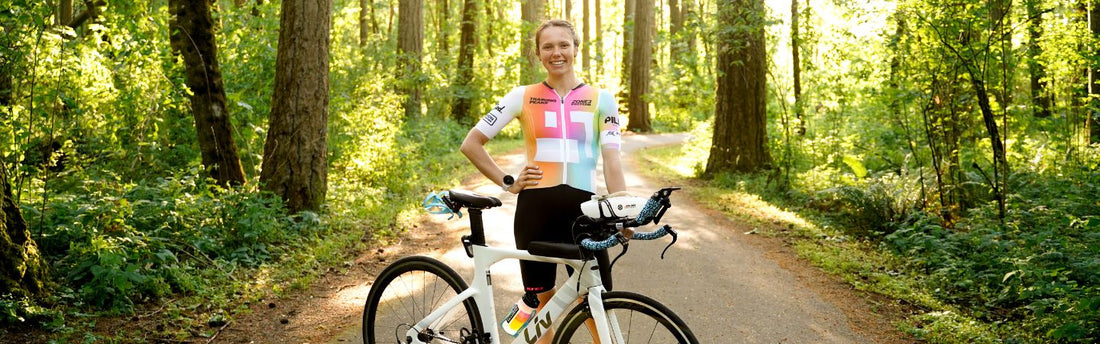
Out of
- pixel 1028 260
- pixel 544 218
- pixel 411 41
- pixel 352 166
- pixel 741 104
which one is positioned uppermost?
pixel 411 41

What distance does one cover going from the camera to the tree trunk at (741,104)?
13.7 m

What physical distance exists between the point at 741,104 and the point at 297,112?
7.92 meters

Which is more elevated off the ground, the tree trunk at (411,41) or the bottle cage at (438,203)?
the tree trunk at (411,41)

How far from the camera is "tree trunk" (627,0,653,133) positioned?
1073 inches

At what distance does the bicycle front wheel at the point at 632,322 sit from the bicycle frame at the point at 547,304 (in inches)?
1.4

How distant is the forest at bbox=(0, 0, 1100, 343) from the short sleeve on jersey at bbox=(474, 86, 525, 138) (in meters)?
2.95

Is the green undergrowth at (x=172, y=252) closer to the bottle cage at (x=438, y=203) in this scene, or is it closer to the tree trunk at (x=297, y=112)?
the tree trunk at (x=297, y=112)

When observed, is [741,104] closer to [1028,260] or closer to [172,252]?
[1028,260]

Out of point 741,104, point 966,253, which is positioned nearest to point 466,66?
point 741,104

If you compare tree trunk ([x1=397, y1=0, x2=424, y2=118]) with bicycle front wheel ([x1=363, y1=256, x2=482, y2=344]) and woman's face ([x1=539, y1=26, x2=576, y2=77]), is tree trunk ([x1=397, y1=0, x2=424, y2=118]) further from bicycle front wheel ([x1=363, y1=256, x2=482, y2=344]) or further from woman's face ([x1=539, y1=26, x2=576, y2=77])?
woman's face ([x1=539, y1=26, x2=576, y2=77])

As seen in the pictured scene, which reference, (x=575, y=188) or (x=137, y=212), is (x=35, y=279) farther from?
(x=575, y=188)

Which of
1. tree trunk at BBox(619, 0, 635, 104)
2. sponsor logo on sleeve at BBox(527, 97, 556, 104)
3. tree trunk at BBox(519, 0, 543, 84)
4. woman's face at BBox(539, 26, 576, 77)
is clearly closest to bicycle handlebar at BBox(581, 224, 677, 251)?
sponsor logo on sleeve at BBox(527, 97, 556, 104)

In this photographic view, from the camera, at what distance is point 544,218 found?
3.38m

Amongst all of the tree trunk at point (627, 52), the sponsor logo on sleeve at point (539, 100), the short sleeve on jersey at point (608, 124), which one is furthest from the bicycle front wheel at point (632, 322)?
the tree trunk at point (627, 52)
